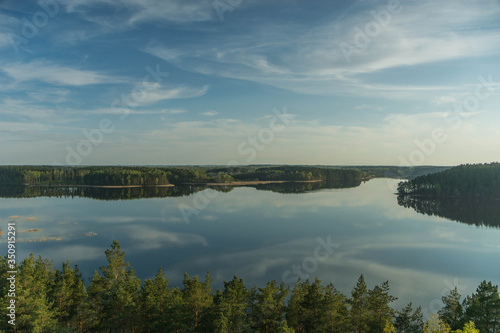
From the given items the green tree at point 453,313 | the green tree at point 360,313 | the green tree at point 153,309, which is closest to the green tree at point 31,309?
the green tree at point 153,309

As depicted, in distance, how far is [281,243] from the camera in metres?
44.8

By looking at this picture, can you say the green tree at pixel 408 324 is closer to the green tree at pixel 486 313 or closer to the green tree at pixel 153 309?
the green tree at pixel 486 313

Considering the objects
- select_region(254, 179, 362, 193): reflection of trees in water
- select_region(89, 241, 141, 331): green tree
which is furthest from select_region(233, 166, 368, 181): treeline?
select_region(89, 241, 141, 331): green tree

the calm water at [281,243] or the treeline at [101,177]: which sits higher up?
the treeline at [101,177]

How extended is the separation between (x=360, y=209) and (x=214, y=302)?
64.8 metres

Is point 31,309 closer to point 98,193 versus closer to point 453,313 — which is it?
point 453,313

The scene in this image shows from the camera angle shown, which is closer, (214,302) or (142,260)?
(214,302)

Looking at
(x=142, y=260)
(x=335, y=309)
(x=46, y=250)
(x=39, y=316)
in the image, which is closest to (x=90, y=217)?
(x=46, y=250)

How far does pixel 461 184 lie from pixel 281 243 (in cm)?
8085

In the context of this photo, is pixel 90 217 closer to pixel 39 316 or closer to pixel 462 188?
pixel 39 316

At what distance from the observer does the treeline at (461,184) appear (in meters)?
92.4

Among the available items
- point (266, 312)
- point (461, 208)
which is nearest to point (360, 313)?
point (266, 312)

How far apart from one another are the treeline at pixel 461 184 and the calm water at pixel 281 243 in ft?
109

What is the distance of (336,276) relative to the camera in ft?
103
